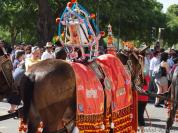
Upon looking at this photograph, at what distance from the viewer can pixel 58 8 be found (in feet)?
97.1

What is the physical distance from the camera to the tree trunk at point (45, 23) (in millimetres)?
22969

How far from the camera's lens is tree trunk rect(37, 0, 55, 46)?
75.4 feet

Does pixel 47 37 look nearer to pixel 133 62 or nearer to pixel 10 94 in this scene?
pixel 133 62

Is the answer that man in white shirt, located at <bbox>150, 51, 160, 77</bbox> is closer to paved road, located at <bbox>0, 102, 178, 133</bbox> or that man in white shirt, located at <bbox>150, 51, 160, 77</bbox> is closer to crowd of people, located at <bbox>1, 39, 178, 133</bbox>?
crowd of people, located at <bbox>1, 39, 178, 133</bbox>

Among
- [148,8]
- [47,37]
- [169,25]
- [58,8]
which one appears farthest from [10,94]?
[169,25]

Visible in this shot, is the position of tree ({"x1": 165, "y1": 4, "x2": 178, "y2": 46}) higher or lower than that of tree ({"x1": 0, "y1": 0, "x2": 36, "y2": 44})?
lower

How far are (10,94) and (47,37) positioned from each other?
17480mm

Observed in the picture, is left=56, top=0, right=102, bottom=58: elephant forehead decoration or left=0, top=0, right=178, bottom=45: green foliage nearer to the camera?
left=56, top=0, right=102, bottom=58: elephant forehead decoration

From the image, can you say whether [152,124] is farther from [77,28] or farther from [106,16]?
[106,16]

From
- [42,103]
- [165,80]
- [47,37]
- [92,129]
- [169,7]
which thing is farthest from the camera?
[169,7]

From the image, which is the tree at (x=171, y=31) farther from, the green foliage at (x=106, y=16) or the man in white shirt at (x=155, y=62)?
the man in white shirt at (x=155, y=62)

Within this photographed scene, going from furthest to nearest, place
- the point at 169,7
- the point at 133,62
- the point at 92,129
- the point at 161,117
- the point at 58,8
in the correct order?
the point at 169,7 → the point at 58,8 → the point at 161,117 → the point at 133,62 → the point at 92,129

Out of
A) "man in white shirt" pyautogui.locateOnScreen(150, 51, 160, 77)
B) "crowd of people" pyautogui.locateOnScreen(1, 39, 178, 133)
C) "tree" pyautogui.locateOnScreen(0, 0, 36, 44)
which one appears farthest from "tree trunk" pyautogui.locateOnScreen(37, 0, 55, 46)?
"man in white shirt" pyautogui.locateOnScreen(150, 51, 160, 77)

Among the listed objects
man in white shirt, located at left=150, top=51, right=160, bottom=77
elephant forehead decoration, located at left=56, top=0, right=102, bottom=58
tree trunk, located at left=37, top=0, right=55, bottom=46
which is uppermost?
elephant forehead decoration, located at left=56, top=0, right=102, bottom=58
